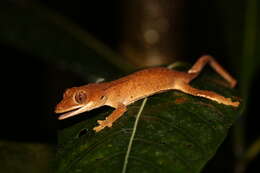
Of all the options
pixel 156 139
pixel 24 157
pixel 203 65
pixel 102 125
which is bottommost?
pixel 156 139

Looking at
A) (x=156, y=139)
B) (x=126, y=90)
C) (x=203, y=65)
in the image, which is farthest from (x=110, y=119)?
(x=203, y=65)

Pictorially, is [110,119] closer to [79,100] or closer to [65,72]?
[79,100]

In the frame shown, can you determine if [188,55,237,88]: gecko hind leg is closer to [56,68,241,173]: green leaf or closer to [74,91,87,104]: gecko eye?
[56,68,241,173]: green leaf

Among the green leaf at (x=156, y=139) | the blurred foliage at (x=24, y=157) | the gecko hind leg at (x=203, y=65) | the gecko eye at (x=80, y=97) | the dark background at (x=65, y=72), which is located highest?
the dark background at (x=65, y=72)

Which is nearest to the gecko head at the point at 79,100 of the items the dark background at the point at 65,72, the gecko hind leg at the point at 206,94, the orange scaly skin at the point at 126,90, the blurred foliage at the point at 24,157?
the orange scaly skin at the point at 126,90

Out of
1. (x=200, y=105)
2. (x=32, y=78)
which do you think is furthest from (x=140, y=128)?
(x=32, y=78)

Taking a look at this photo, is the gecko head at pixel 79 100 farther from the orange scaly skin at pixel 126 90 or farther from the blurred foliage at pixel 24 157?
the blurred foliage at pixel 24 157

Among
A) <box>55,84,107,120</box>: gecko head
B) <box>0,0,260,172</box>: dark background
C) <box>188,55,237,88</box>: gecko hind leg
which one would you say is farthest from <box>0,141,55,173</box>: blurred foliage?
<box>188,55,237,88</box>: gecko hind leg

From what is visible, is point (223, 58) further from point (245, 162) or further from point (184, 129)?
point (184, 129)
